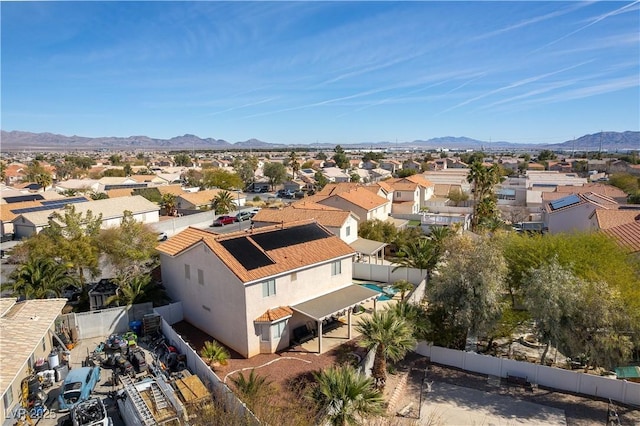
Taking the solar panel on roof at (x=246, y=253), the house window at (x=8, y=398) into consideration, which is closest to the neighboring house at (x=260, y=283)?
the solar panel on roof at (x=246, y=253)

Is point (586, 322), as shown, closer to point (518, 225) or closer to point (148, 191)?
point (518, 225)

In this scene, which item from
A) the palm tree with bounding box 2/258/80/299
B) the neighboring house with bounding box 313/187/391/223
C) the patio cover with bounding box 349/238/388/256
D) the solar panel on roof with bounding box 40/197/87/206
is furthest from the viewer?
→ the solar panel on roof with bounding box 40/197/87/206

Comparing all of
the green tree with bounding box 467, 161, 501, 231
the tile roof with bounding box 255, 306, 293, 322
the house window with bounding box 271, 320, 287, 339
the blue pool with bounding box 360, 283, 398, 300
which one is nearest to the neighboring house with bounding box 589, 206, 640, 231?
the green tree with bounding box 467, 161, 501, 231

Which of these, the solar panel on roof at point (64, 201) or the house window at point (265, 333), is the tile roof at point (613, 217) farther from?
the solar panel on roof at point (64, 201)

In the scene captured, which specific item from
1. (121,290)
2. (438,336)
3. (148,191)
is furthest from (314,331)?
(148,191)

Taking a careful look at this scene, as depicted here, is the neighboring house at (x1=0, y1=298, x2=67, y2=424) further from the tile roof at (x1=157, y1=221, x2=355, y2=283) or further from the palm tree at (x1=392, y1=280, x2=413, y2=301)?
the palm tree at (x1=392, y1=280, x2=413, y2=301)

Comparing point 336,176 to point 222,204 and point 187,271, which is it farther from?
point 187,271
